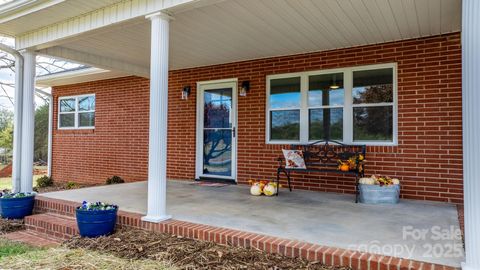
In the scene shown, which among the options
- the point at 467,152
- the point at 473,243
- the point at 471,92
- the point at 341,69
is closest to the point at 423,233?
the point at 473,243

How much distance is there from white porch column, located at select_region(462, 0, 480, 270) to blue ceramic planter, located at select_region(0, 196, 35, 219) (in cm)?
507

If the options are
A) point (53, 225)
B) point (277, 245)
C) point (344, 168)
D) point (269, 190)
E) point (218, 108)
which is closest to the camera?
point (277, 245)

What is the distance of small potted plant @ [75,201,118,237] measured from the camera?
3.51 meters

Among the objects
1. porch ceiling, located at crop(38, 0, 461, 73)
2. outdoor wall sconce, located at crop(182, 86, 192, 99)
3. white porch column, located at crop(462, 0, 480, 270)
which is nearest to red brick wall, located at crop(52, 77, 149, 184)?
outdoor wall sconce, located at crop(182, 86, 192, 99)

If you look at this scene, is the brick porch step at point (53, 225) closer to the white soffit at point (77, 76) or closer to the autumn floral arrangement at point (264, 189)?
the autumn floral arrangement at point (264, 189)

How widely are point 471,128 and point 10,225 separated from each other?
16.8 feet

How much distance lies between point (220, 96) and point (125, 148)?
9.42 ft

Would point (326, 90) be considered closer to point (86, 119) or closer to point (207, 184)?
point (207, 184)

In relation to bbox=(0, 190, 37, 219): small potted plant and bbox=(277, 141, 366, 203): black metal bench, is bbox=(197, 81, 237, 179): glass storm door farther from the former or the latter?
bbox=(0, 190, 37, 219): small potted plant

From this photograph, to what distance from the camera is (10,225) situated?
4.34 meters

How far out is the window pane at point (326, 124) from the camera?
543 centimetres

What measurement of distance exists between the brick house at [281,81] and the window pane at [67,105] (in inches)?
108

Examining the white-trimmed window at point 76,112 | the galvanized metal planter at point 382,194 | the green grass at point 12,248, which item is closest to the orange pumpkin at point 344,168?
the galvanized metal planter at point 382,194

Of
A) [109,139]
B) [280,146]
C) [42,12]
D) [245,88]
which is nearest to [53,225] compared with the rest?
[42,12]
